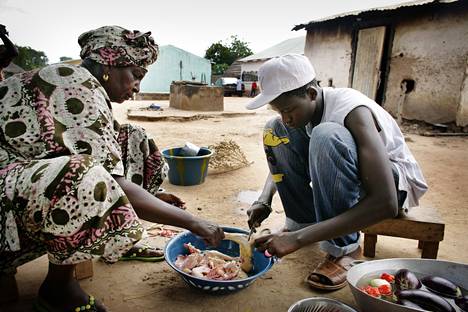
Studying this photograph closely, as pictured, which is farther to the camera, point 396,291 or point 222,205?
point 222,205

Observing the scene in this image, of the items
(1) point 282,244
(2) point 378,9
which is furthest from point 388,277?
(2) point 378,9

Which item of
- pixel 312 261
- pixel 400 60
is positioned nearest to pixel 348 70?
pixel 400 60

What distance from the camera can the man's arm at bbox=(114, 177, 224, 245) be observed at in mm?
1461

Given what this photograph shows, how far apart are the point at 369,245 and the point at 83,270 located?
171cm

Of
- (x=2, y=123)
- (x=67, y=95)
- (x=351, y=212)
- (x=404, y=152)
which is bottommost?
(x=351, y=212)

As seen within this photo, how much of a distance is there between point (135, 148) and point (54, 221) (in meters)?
0.99

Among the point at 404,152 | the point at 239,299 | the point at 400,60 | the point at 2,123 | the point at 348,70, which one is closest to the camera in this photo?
the point at 2,123

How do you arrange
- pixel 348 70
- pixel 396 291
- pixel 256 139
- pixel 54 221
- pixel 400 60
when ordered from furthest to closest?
pixel 348 70 < pixel 400 60 < pixel 256 139 < pixel 396 291 < pixel 54 221

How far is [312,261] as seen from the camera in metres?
2.18

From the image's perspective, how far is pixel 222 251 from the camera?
215 centimetres

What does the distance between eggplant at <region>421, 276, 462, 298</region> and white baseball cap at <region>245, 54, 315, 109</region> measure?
3.47 feet

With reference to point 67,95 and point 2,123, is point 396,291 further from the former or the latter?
point 2,123

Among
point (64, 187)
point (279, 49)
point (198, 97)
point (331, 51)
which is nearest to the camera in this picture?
point (64, 187)

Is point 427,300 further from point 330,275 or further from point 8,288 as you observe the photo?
point 8,288
